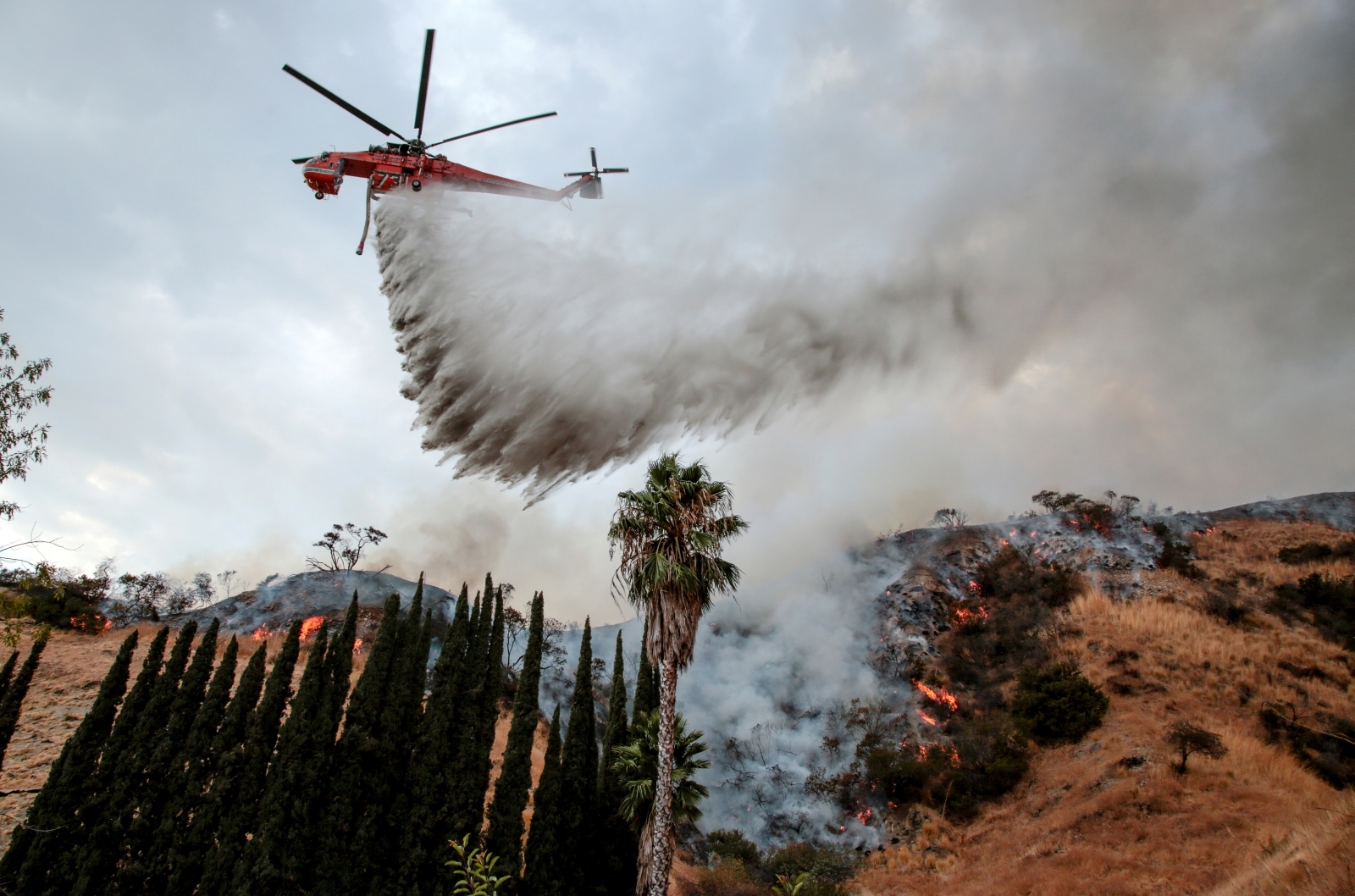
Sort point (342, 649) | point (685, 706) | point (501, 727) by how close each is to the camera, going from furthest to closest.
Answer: point (685, 706) < point (501, 727) < point (342, 649)

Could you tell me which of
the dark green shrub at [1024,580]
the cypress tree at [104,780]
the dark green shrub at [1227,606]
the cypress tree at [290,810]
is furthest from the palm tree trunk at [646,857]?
the dark green shrub at [1024,580]

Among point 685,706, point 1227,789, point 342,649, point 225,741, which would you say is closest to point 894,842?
point 1227,789

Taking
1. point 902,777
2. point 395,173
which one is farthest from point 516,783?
point 902,777

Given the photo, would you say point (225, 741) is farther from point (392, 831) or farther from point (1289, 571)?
point (1289, 571)

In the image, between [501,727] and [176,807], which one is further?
[501,727]

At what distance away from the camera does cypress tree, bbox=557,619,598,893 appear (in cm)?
Answer: 2847

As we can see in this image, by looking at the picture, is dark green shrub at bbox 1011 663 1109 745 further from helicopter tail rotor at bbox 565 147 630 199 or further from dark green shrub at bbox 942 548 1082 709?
helicopter tail rotor at bbox 565 147 630 199

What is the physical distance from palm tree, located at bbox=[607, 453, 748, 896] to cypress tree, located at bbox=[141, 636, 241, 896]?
2062cm

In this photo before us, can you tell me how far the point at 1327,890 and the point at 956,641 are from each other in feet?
193

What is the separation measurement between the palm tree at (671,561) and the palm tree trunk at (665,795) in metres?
0.04

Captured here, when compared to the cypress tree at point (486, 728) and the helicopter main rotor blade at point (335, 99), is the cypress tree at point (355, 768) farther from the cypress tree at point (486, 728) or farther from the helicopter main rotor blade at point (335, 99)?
the helicopter main rotor blade at point (335, 99)

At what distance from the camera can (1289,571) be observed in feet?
201

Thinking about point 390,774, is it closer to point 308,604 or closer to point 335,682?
point 335,682

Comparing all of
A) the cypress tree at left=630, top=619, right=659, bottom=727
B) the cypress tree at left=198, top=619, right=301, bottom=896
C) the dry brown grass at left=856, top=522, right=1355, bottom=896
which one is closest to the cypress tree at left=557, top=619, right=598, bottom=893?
the cypress tree at left=630, top=619, right=659, bottom=727
